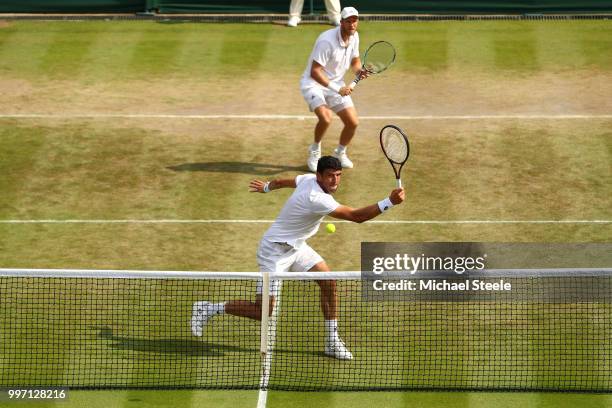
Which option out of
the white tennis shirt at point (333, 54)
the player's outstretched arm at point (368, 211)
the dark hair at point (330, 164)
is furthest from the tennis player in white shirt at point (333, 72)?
the player's outstretched arm at point (368, 211)

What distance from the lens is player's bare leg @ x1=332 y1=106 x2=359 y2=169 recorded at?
60.1 ft

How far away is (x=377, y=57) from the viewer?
1819 centimetres

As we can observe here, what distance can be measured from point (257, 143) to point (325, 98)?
190 cm

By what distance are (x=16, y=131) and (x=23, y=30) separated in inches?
202

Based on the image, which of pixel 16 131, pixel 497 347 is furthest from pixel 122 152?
pixel 497 347

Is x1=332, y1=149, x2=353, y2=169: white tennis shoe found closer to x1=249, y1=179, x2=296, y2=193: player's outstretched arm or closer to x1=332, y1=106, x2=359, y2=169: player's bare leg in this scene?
x1=332, y1=106, x2=359, y2=169: player's bare leg

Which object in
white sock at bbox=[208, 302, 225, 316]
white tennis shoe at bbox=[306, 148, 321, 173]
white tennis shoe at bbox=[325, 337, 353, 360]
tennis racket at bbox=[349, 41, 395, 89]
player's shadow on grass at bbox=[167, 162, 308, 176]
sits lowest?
player's shadow on grass at bbox=[167, 162, 308, 176]

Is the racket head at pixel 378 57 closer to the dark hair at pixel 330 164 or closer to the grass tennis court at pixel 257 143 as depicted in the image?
the grass tennis court at pixel 257 143

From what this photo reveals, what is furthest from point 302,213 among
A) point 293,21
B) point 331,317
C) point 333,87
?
point 293,21

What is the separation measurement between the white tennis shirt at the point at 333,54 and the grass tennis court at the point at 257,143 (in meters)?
1.44

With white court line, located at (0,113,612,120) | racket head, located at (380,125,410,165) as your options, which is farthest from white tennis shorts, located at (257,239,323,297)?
white court line, located at (0,113,612,120)

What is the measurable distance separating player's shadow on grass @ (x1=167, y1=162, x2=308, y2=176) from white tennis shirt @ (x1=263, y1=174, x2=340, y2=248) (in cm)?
484

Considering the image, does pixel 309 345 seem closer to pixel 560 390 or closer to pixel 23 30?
pixel 560 390

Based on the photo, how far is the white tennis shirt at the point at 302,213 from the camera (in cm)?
1370
